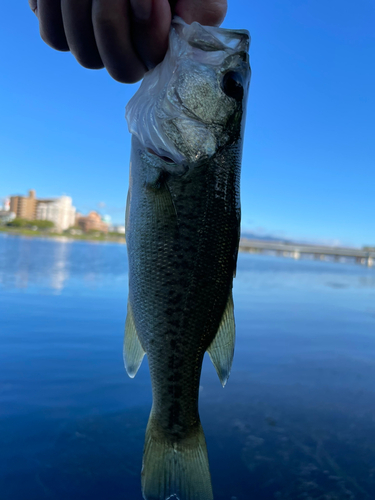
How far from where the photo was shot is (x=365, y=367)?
4.62 meters

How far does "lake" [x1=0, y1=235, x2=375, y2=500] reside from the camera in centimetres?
220

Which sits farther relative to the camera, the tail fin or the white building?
the white building

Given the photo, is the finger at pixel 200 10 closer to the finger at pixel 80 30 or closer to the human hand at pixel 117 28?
the human hand at pixel 117 28

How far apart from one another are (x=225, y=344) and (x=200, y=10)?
1383 mm

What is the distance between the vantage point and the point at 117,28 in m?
1.19

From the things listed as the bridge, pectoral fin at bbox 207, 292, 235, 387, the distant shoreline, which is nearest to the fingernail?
pectoral fin at bbox 207, 292, 235, 387

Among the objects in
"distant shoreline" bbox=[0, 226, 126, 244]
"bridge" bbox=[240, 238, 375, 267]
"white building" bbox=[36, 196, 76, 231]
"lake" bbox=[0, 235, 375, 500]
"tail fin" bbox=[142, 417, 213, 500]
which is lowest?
"lake" bbox=[0, 235, 375, 500]

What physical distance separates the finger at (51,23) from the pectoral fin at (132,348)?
1095mm

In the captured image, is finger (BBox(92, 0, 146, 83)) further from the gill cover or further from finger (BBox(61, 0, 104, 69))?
the gill cover

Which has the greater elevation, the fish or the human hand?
the human hand

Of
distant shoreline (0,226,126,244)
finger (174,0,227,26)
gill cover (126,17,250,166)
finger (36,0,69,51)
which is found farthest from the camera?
distant shoreline (0,226,126,244)

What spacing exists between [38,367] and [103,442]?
5.34ft

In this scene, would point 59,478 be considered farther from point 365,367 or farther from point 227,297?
point 365,367

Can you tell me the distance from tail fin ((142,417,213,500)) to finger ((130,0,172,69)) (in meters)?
1.53
